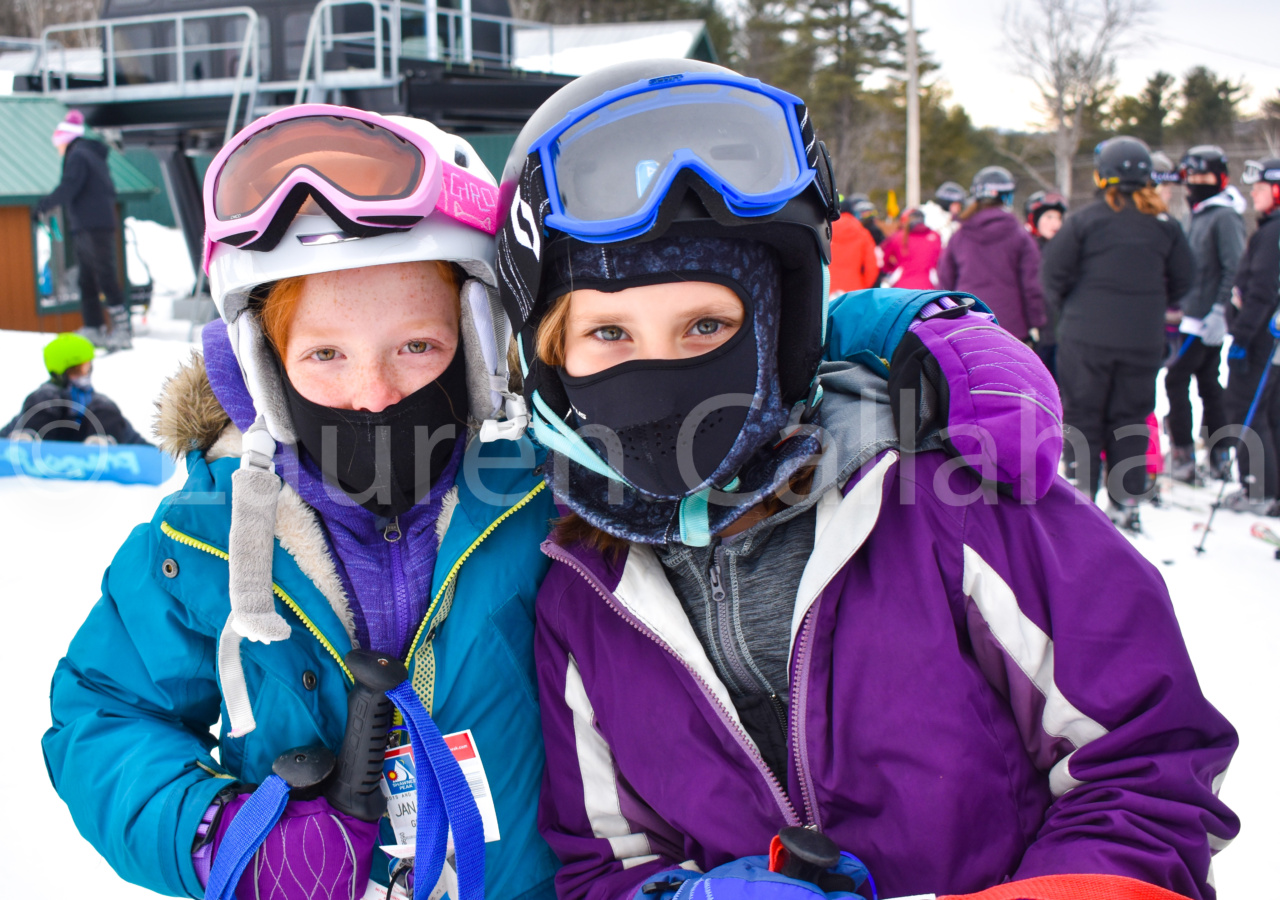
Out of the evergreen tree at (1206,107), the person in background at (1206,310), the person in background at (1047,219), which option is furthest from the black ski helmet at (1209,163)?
the evergreen tree at (1206,107)

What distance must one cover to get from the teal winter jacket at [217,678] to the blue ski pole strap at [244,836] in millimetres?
69

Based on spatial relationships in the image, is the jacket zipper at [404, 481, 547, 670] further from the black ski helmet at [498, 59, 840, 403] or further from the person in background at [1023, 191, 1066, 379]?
the person in background at [1023, 191, 1066, 379]

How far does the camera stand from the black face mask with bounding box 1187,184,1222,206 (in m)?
6.48

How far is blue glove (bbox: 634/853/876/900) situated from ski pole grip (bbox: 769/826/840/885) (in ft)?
0.05

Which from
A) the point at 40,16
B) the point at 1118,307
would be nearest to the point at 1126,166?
the point at 1118,307

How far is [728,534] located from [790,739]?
13.4 inches

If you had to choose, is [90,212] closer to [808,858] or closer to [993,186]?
[993,186]

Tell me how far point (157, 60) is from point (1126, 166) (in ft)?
49.1

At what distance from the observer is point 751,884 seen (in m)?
1.23

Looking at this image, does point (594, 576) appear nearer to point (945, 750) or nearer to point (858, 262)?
point (945, 750)

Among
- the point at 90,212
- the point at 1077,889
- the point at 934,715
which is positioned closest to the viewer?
the point at 1077,889

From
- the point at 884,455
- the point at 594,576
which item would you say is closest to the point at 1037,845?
the point at 884,455

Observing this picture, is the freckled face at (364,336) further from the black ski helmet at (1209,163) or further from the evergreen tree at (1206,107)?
the evergreen tree at (1206,107)

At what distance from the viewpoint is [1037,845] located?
4.10 feet
